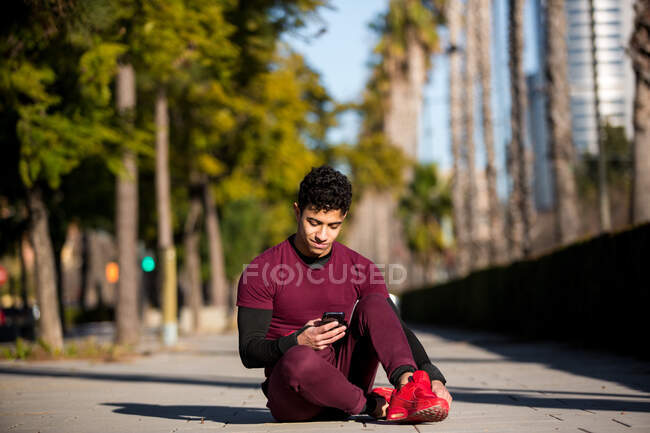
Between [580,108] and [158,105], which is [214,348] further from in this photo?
[580,108]

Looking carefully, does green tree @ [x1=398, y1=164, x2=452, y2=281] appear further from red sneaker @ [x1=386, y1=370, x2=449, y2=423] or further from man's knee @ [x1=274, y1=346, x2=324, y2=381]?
man's knee @ [x1=274, y1=346, x2=324, y2=381]

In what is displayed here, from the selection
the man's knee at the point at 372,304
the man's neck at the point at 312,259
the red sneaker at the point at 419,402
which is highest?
the man's neck at the point at 312,259

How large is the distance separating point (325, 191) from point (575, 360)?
826 centimetres

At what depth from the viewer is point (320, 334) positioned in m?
5.14

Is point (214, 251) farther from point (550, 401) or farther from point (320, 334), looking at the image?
point (320, 334)

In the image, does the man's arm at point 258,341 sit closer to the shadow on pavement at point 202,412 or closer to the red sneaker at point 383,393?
the red sneaker at point 383,393

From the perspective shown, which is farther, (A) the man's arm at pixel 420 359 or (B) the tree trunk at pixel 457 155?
(B) the tree trunk at pixel 457 155

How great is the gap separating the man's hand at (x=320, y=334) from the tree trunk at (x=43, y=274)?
11.5 meters

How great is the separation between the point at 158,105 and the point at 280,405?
55.7ft

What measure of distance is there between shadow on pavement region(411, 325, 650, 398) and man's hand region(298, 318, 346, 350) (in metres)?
3.60

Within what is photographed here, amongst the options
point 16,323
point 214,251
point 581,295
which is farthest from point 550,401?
point 214,251

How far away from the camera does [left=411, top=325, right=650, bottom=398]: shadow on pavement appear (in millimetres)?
9609

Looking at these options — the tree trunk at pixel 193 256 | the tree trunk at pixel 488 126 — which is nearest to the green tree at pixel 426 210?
the tree trunk at pixel 488 126

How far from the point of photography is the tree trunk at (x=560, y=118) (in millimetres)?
20844
